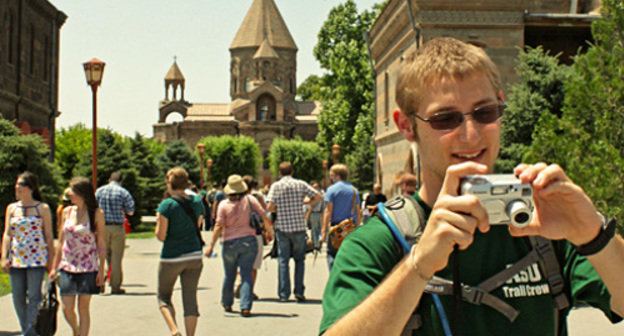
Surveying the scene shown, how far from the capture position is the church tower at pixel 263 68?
106750 mm

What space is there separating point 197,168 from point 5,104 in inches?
1848

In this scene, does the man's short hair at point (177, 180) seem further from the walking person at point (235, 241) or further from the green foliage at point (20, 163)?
the green foliage at point (20, 163)

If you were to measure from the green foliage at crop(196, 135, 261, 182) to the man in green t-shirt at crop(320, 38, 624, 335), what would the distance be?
93083 mm

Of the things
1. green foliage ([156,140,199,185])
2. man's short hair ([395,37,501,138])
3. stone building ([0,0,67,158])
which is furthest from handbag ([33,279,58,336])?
green foliage ([156,140,199,185])

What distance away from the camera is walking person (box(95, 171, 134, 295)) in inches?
521

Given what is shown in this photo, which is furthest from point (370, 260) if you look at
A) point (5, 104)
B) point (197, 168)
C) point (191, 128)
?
point (191, 128)

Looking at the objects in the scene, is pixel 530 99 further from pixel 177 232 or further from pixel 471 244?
pixel 471 244

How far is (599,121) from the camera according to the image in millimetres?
10180

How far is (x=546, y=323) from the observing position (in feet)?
7.25

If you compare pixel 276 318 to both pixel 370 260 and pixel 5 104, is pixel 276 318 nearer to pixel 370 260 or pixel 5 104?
pixel 370 260

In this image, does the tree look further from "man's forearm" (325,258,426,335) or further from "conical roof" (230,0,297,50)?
"conical roof" (230,0,297,50)

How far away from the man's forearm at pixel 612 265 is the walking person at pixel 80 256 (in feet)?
22.2

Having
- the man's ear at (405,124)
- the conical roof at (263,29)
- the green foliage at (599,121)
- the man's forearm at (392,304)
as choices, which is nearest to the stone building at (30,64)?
the green foliage at (599,121)

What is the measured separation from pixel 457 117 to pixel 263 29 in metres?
115
